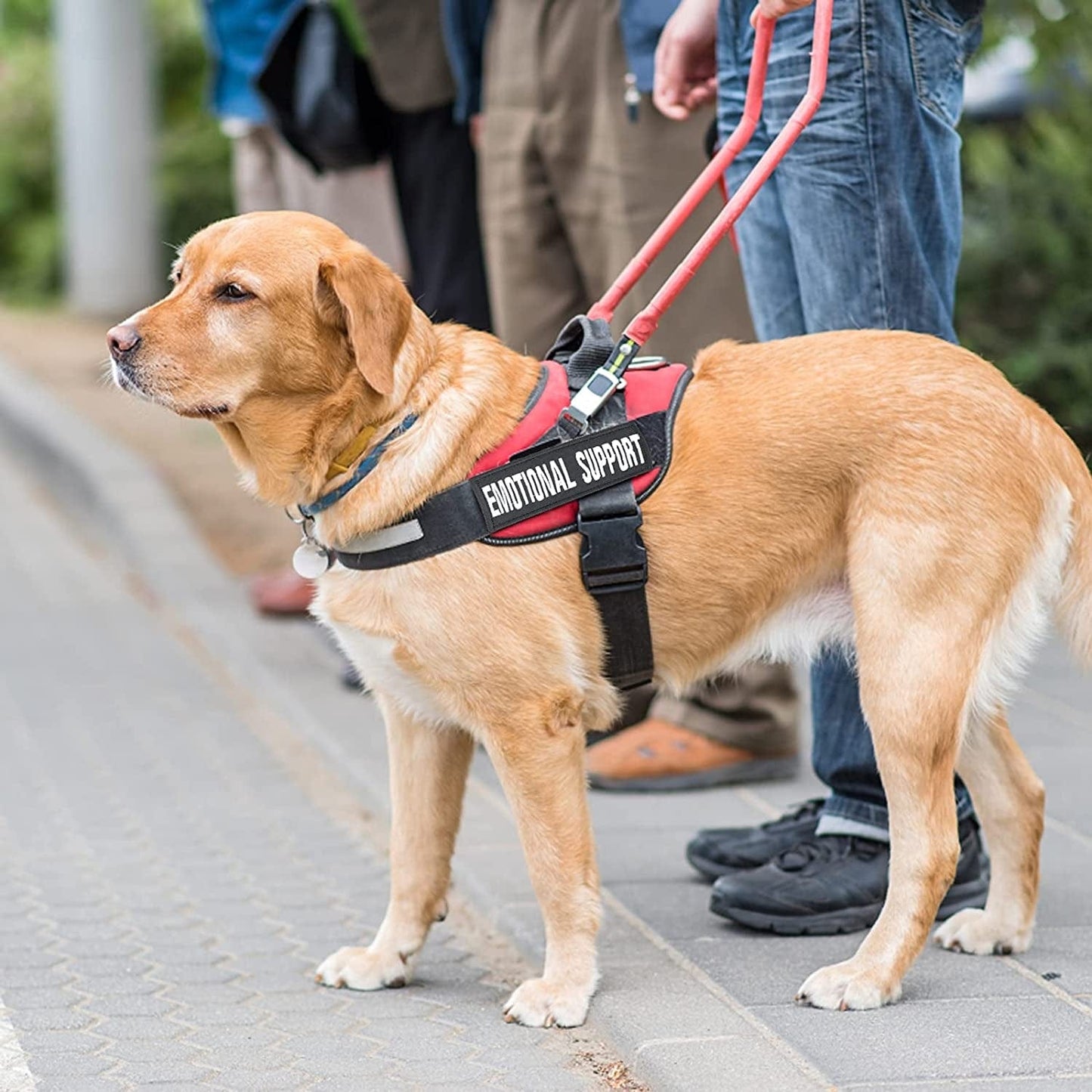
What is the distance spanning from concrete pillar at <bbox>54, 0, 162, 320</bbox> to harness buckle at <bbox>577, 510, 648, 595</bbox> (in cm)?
1309

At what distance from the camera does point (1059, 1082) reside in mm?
3029

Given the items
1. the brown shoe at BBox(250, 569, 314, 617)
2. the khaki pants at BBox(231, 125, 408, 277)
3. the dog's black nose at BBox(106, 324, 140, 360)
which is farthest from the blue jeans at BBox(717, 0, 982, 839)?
the brown shoe at BBox(250, 569, 314, 617)

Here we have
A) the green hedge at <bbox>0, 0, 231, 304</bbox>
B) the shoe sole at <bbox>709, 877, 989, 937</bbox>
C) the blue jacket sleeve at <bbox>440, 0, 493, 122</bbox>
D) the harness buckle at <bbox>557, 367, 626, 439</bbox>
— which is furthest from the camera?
the green hedge at <bbox>0, 0, 231, 304</bbox>

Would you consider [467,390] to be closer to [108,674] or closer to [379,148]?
[379,148]

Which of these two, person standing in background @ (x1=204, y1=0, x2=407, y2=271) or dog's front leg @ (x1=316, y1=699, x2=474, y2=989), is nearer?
dog's front leg @ (x1=316, y1=699, x2=474, y2=989)

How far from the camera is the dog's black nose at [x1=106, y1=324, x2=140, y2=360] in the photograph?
10.9 feet

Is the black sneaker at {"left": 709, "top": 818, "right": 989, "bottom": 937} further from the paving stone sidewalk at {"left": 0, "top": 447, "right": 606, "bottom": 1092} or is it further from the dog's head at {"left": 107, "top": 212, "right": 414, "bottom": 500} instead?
the dog's head at {"left": 107, "top": 212, "right": 414, "bottom": 500}

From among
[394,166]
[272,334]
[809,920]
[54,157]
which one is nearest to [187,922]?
[809,920]

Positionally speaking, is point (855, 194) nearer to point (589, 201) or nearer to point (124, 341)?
point (589, 201)

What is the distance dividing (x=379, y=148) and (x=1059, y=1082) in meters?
4.38

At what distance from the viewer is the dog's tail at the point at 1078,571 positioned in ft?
11.6

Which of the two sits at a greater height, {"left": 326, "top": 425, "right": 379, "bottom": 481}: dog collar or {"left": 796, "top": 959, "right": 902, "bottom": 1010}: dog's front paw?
{"left": 326, "top": 425, "right": 379, "bottom": 481}: dog collar

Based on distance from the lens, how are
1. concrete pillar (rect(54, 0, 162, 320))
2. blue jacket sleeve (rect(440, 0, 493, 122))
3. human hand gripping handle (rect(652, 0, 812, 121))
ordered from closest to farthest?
human hand gripping handle (rect(652, 0, 812, 121)), blue jacket sleeve (rect(440, 0, 493, 122)), concrete pillar (rect(54, 0, 162, 320))

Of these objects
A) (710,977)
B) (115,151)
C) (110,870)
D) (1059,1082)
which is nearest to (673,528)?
(710,977)
